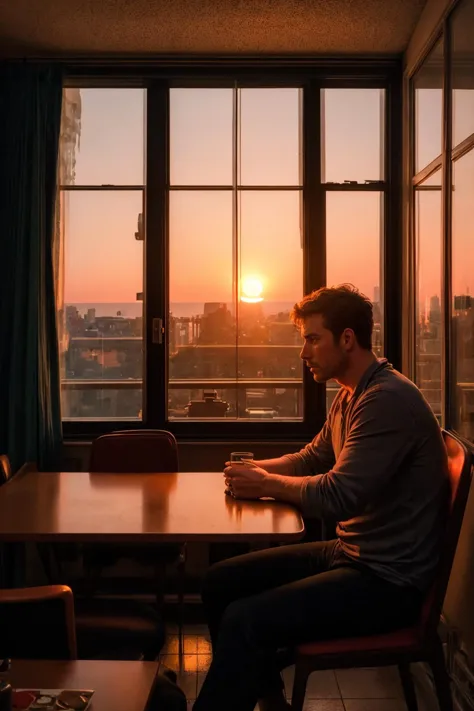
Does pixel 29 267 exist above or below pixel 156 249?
below

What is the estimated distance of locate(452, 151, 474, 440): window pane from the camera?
104 inches

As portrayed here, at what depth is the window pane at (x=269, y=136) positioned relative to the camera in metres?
3.87

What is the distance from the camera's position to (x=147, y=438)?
10.3 ft

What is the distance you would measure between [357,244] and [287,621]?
244 cm

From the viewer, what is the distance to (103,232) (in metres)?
3.88

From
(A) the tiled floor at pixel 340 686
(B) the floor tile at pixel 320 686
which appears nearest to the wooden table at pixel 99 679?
(A) the tiled floor at pixel 340 686

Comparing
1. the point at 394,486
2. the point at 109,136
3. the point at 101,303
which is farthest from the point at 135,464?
the point at 109,136

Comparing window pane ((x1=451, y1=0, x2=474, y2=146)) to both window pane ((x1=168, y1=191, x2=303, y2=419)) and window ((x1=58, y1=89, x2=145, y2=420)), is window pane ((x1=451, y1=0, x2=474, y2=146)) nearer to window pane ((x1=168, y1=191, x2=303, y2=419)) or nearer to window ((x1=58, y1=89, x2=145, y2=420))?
window pane ((x1=168, y1=191, x2=303, y2=419))

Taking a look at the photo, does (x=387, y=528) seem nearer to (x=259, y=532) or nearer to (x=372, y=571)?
(x=372, y=571)

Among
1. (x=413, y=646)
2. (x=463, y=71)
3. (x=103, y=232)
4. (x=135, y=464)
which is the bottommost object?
(x=413, y=646)

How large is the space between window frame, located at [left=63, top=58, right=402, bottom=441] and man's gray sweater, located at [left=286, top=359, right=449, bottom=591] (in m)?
1.79

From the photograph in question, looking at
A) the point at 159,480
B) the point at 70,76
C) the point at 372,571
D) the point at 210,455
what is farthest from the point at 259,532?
the point at 70,76

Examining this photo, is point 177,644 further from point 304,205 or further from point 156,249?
point 304,205

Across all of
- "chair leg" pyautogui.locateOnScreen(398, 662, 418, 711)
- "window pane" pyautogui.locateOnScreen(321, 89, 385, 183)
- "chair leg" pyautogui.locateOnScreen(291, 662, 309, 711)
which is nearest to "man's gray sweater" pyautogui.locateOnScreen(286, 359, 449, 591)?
"chair leg" pyautogui.locateOnScreen(291, 662, 309, 711)
